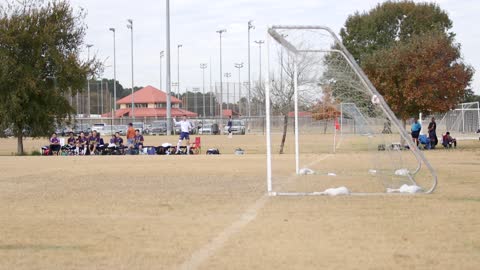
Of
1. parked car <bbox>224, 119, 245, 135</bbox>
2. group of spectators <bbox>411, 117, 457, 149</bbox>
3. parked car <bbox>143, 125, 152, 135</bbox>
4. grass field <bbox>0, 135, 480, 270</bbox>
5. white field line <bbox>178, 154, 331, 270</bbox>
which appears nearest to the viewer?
white field line <bbox>178, 154, 331, 270</bbox>

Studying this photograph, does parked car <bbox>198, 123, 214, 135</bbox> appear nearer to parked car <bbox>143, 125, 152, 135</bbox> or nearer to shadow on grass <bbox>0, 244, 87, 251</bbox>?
parked car <bbox>143, 125, 152, 135</bbox>

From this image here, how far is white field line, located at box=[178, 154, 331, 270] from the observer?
25.0 ft

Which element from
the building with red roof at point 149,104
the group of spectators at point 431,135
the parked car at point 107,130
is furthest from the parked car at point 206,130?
the group of spectators at point 431,135

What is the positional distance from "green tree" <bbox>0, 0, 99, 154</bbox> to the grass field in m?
19.0

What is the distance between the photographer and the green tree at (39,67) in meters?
35.4

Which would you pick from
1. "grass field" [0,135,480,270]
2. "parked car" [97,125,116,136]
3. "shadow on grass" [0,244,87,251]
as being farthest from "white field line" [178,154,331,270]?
"parked car" [97,125,116,136]

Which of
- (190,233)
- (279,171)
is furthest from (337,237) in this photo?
(279,171)

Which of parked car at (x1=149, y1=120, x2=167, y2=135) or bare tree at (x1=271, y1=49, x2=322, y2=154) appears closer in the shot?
bare tree at (x1=271, y1=49, x2=322, y2=154)

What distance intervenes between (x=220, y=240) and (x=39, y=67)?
2943cm

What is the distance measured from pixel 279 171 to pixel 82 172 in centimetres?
593

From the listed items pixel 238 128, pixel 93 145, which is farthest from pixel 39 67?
pixel 238 128

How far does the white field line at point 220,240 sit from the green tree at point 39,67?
2533 cm

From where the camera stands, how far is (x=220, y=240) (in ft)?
29.8

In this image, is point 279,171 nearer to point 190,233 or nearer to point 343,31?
point 190,233
